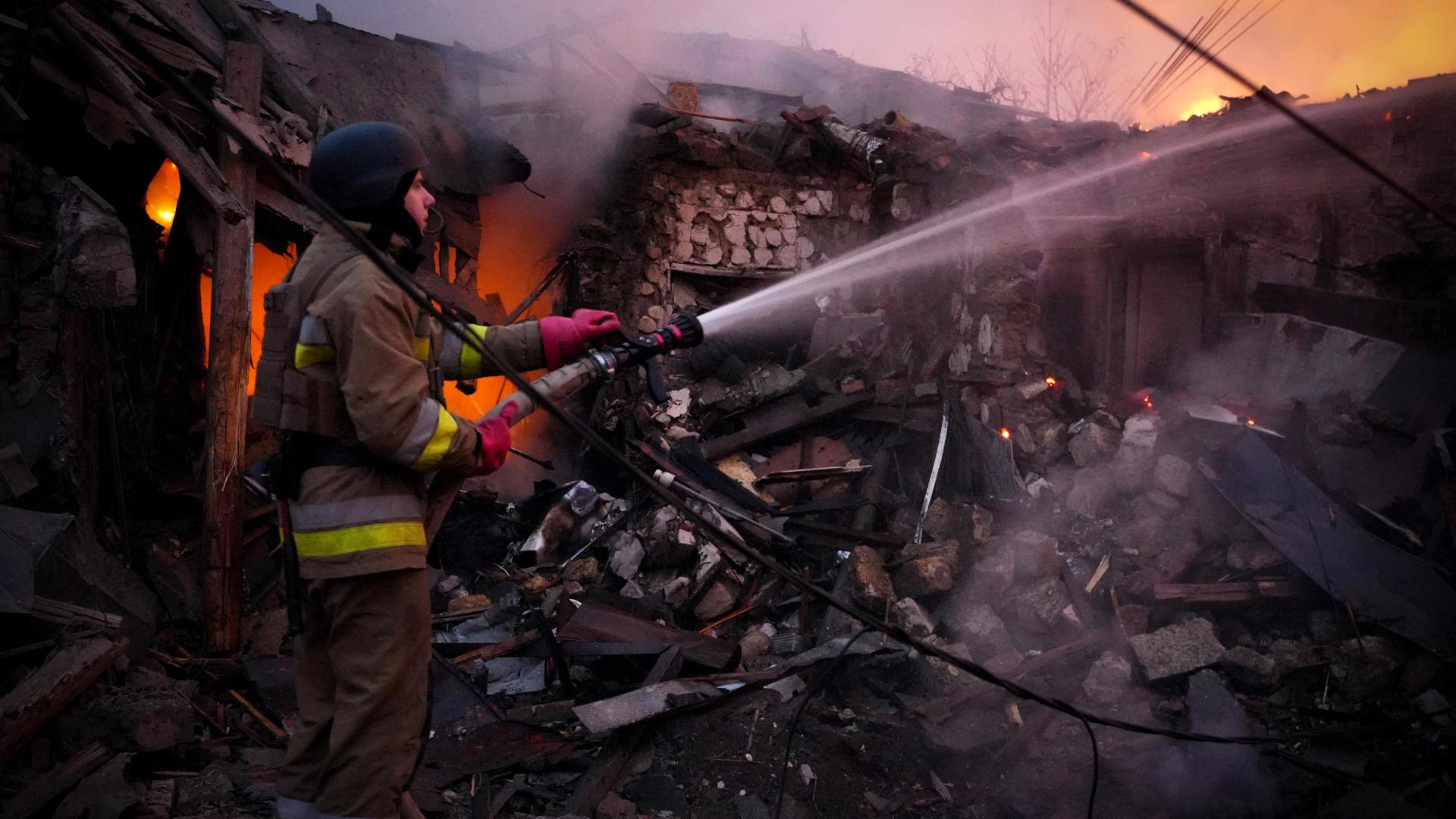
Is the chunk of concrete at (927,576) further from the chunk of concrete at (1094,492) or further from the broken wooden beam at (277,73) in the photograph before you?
the broken wooden beam at (277,73)

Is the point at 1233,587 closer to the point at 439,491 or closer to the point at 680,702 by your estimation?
the point at 680,702

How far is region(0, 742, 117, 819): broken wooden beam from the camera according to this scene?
3.09 metres

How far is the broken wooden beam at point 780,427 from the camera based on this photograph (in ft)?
25.4

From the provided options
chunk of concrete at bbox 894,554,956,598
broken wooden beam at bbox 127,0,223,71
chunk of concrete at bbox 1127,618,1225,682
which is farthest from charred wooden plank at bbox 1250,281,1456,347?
broken wooden beam at bbox 127,0,223,71

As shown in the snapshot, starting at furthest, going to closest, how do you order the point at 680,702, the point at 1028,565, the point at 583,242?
the point at 583,242, the point at 1028,565, the point at 680,702

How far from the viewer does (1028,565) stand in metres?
5.85

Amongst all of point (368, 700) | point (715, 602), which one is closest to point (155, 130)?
point (368, 700)

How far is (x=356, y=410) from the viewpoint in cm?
248

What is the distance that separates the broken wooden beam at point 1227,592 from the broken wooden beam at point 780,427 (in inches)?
125

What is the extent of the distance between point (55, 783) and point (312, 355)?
2.17 metres

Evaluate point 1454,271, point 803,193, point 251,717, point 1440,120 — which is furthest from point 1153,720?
point 803,193

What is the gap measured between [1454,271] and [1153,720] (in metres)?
3.48

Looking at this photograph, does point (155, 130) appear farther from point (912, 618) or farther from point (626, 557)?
point (912, 618)

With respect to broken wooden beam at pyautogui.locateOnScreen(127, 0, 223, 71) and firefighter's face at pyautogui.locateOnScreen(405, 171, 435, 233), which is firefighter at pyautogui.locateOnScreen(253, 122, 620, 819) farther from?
broken wooden beam at pyautogui.locateOnScreen(127, 0, 223, 71)
